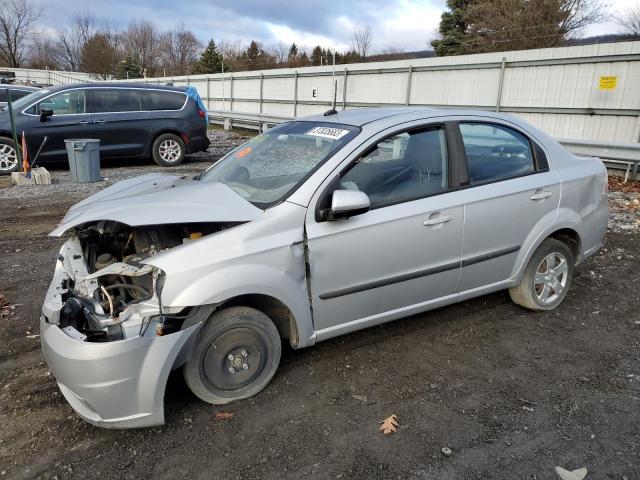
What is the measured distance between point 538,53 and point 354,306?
10.8 meters

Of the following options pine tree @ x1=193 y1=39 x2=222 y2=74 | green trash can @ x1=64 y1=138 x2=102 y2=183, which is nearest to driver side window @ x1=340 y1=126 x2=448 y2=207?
green trash can @ x1=64 y1=138 x2=102 y2=183

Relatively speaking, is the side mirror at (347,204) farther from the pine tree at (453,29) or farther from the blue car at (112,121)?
the pine tree at (453,29)

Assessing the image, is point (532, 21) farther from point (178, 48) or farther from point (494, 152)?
point (178, 48)

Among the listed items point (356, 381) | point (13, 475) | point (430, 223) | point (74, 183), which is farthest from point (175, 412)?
point (74, 183)

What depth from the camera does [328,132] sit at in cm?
356

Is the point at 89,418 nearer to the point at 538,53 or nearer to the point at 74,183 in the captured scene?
the point at 74,183

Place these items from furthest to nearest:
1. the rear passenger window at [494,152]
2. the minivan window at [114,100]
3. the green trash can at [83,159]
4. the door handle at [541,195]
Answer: the minivan window at [114,100]
the green trash can at [83,159]
the door handle at [541,195]
the rear passenger window at [494,152]

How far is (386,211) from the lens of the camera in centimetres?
329

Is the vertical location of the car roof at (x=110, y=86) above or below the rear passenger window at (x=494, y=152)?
above

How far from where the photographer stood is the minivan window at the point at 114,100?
1104 cm

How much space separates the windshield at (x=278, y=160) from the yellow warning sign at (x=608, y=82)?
9186 millimetres

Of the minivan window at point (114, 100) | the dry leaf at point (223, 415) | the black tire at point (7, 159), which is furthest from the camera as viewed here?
the minivan window at point (114, 100)

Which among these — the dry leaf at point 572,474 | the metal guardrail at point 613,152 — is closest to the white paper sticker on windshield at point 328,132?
the dry leaf at point 572,474

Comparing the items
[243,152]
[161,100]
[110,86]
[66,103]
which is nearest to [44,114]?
[66,103]
